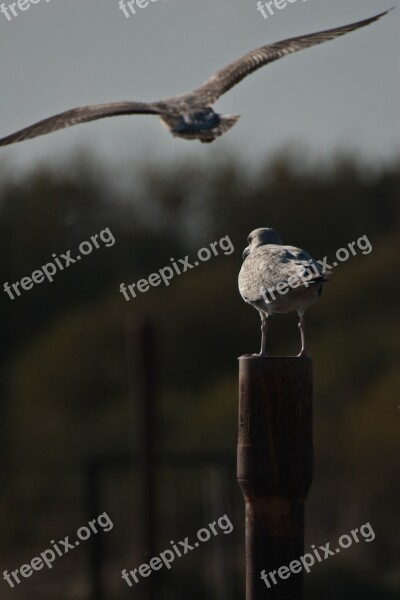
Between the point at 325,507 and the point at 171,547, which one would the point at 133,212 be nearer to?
the point at 325,507

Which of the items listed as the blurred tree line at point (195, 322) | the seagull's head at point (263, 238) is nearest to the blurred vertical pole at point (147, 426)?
the seagull's head at point (263, 238)

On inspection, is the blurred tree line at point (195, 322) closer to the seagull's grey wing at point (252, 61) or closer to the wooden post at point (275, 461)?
the seagull's grey wing at point (252, 61)

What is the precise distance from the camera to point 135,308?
28.5 m

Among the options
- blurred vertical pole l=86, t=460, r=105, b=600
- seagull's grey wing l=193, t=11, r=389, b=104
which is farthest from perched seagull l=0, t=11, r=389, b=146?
blurred vertical pole l=86, t=460, r=105, b=600

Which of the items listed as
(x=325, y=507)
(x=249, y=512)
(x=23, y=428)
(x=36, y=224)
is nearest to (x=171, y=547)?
(x=325, y=507)

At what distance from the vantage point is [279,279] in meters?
7.56

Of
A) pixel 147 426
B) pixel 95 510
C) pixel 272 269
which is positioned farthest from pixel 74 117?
pixel 95 510

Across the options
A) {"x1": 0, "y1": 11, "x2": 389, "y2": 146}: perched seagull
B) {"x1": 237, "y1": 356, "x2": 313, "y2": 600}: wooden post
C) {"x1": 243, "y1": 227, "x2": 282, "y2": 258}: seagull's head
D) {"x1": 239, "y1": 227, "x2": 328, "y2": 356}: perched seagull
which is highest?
{"x1": 0, "y1": 11, "x2": 389, "y2": 146}: perched seagull

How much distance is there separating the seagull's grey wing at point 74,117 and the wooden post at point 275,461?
10.8ft

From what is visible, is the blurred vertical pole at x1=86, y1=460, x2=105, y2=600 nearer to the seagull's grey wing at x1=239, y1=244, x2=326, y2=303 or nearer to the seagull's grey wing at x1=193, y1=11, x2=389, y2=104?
the seagull's grey wing at x1=193, y1=11, x2=389, y2=104

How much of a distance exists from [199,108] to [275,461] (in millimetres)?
4497

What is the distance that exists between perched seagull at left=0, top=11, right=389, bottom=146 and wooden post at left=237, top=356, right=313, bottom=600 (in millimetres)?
3305

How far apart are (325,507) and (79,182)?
8.40m

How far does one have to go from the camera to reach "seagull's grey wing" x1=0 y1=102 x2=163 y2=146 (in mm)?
9758
